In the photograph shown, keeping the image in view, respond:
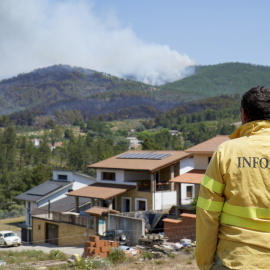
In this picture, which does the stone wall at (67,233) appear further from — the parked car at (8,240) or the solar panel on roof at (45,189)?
the solar panel on roof at (45,189)

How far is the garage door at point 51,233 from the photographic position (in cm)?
2991

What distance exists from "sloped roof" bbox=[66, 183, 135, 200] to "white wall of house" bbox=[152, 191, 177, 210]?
188cm

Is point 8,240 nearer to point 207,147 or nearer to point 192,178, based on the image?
point 192,178

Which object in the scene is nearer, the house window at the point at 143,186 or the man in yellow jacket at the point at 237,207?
the man in yellow jacket at the point at 237,207

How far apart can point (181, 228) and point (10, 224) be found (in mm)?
24090

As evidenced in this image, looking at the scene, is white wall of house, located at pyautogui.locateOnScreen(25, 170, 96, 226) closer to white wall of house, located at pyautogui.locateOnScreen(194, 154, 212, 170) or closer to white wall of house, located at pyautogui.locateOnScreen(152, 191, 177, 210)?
white wall of house, located at pyautogui.locateOnScreen(152, 191, 177, 210)

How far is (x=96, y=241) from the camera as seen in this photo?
15.6 m

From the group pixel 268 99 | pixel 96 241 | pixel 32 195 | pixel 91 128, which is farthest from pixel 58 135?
pixel 268 99

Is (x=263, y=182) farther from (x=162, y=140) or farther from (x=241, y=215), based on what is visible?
(x=162, y=140)

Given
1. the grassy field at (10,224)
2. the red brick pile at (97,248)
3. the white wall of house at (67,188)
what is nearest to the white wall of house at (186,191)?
the white wall of house at (67,188)

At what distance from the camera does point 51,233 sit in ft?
101

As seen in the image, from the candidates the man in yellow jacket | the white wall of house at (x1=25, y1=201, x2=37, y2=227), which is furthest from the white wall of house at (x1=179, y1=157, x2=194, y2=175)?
the man in yellow jacket

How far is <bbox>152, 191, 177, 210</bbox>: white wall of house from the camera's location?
29391 millimetres

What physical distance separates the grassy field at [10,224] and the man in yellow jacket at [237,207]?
37.8 meters
